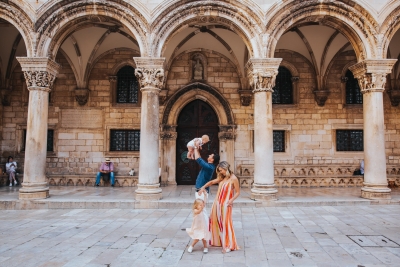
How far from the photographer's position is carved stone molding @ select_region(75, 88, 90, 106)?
44.6 feet

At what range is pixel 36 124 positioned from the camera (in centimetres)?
959

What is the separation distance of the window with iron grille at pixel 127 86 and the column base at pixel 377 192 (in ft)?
32.0

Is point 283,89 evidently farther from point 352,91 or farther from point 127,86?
point 127,86

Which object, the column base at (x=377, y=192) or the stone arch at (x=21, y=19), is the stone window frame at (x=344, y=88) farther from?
the stone arch at (x=21, y=19)

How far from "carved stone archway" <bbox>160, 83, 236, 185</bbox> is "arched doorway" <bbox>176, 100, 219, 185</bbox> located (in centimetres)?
33

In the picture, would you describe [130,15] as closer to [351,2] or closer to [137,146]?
[137,146]

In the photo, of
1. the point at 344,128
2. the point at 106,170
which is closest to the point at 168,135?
the point at 106,170

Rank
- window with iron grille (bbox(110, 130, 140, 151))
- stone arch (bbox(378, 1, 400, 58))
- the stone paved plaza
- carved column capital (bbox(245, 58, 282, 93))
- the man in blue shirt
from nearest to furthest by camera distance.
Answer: the stone paved plaza < the man in blue shirt < carved column capital (bbox(245, 58, 282, 93)) < stone arch (bbox(378, 1, 400, 58)) < window with iron grille (bbox(110, 130, 140, 151))

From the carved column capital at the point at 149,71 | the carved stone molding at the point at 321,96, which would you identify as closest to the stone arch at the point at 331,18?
the carved column capital at the point at 149,71

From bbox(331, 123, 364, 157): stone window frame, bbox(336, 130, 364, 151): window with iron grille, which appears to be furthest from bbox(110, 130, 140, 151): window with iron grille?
bbox(336, 130, 364, 151): window with iron grille

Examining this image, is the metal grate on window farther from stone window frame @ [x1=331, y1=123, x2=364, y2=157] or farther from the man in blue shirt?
the man in blue shirt

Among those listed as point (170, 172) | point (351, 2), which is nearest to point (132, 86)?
point (170, 172)

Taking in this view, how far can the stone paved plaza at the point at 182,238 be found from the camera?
4.72m

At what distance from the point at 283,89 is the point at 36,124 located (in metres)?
10.1
